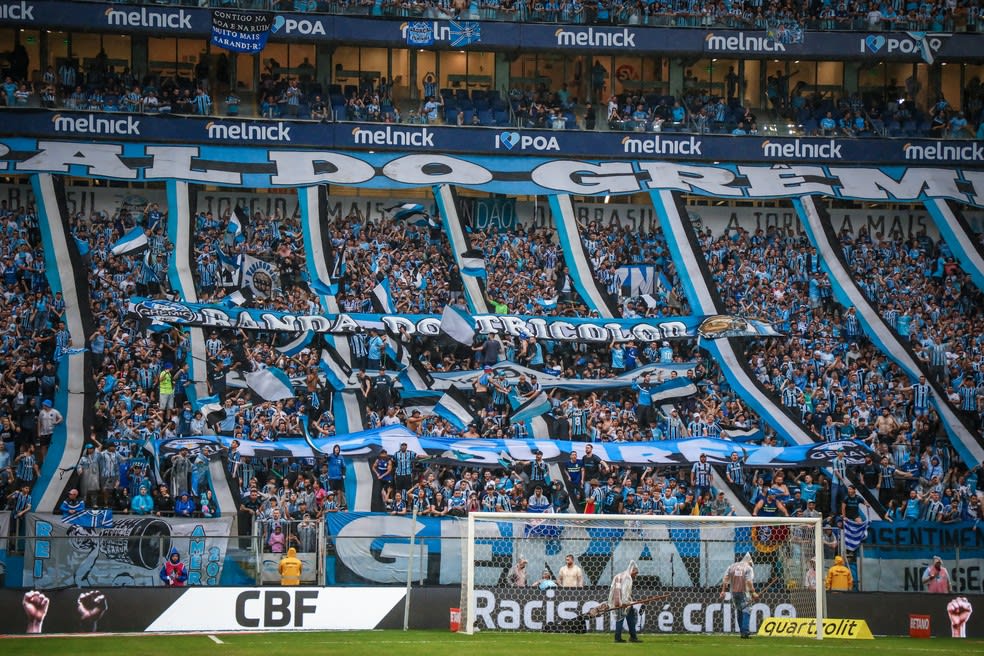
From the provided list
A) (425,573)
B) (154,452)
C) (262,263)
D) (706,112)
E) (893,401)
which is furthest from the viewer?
(706,112)

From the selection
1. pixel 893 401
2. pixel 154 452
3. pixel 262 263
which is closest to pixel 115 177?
pixel 262 263

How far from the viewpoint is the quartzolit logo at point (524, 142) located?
41.1 m

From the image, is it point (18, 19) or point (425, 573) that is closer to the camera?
point (425, 573)

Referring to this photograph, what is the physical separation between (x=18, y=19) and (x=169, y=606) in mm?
23076

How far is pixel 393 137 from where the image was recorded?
40.7m

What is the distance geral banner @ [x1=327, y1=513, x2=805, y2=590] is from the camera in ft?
78.1

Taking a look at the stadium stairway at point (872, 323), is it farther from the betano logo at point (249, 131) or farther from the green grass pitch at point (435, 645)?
the betano logo at point (249, 131)

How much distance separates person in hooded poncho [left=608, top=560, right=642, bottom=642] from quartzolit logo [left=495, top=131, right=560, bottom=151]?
21.6 metres

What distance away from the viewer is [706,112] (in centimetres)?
4222

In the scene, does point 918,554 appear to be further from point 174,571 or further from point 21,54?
point 21,54

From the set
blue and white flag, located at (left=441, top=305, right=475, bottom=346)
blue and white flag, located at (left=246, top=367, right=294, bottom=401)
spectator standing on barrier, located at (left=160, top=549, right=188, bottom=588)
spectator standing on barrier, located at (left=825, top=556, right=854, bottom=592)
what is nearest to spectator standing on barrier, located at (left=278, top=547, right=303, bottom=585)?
spectator standing on barrier, located at (left=160, top=549, right=188, bottom=588)

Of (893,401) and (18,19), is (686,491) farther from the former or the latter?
(18,19)

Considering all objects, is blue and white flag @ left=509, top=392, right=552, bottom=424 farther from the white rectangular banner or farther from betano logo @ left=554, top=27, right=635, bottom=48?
betano logo @ left=554, top=27, right=635, bottom=48

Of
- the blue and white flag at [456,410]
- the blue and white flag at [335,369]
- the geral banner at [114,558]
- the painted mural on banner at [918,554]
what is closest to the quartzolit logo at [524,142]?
the blue and white flag at [335,369]
